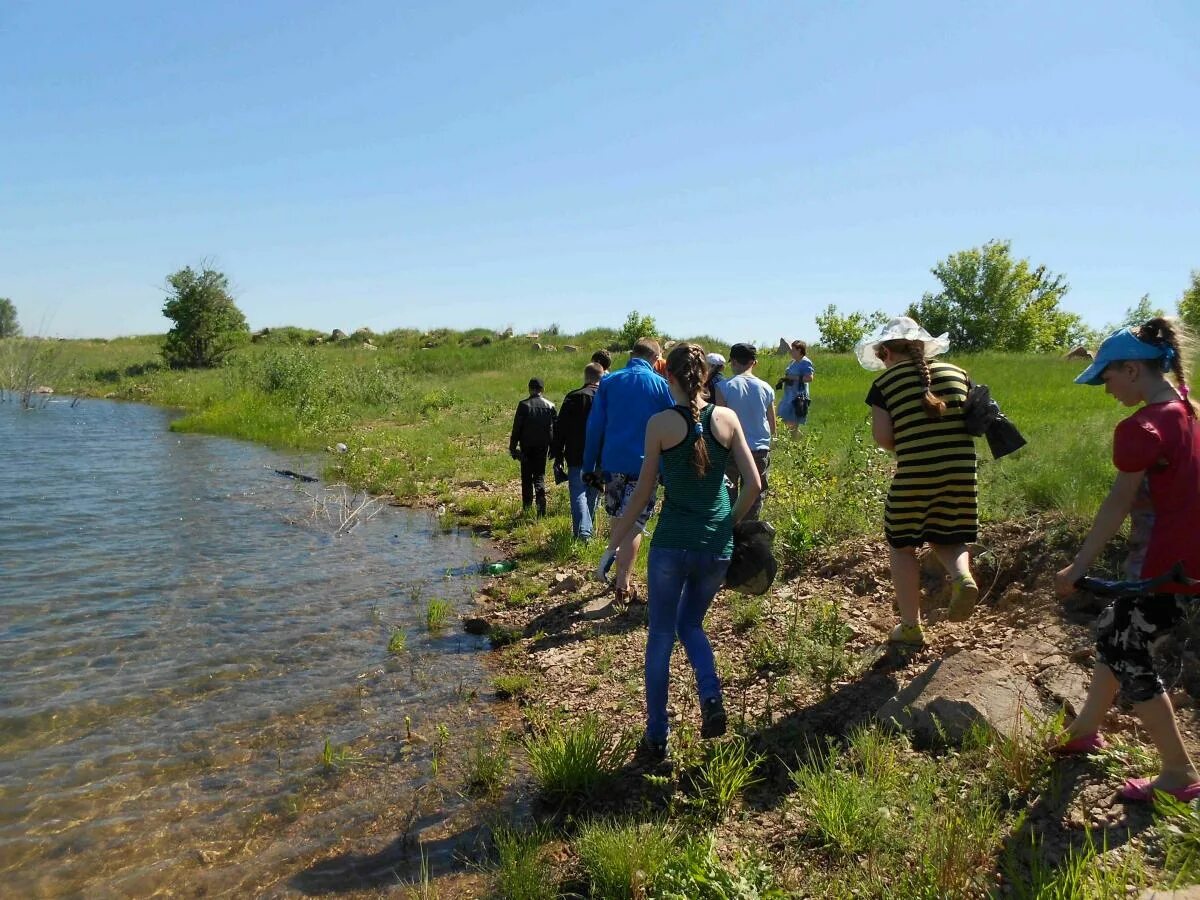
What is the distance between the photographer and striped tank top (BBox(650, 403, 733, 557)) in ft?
13.5

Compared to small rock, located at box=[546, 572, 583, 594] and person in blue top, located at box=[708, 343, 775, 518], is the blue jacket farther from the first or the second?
small rock, located at box=[546, 572, 583, 594]

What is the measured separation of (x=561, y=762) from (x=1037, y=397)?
15.7 metres

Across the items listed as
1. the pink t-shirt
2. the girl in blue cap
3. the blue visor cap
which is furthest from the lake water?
the blue visor cap

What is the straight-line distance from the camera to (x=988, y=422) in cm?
452

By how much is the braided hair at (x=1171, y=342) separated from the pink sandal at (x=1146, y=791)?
1.54 meters

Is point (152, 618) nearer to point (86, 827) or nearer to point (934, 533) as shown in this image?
point (86, 827)

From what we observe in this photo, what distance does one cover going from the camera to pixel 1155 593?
3.21 m

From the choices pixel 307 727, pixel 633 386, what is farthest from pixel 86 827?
pixel 633 386

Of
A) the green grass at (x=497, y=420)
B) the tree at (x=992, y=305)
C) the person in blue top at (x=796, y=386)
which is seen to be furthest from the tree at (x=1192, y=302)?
the person in blue top at (x=796, y=386)

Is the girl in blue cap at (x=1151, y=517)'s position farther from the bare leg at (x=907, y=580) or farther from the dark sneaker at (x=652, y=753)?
the dark sneaker at (x=652, y=753)

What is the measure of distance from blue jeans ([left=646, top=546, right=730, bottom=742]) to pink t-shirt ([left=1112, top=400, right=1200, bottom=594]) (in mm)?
1916

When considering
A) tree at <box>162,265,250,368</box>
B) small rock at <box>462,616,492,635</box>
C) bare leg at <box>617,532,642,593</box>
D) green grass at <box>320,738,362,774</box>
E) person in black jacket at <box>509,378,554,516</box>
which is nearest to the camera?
green grass at <box>320,738,362,774</box>

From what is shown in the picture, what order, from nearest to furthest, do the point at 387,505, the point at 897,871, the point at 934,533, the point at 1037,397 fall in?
the point at 897,871 → the point at 934,533 → the point at 387,505 → the point at 1037,397

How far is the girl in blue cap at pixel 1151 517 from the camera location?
10.4 ft
